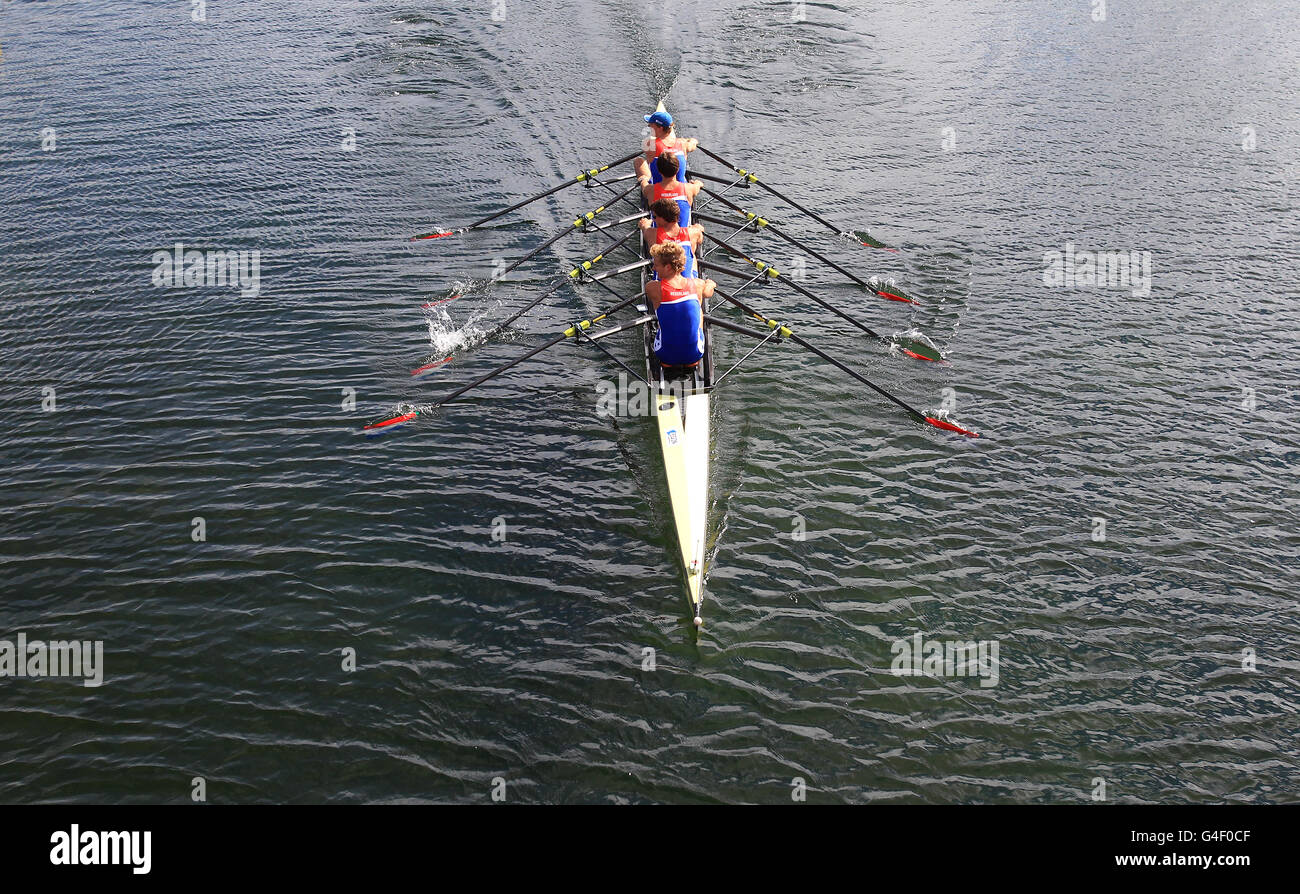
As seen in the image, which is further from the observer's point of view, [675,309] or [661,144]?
[661,144]

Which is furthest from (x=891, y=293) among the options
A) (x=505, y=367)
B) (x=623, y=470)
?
(x=505, y=367)

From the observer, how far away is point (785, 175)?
18609mm

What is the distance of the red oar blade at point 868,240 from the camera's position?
630 inches

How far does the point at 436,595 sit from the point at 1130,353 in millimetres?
10979

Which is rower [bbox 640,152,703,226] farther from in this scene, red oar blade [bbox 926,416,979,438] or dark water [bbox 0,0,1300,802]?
red oar blade [bbox 926,416,979,438]

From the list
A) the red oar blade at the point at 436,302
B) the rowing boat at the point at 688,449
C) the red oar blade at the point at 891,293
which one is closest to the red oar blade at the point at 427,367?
the red oar blade at the point at 436,302

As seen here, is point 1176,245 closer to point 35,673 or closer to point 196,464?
point 196,464

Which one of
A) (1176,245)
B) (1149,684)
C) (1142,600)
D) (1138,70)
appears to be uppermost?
(1138,70)

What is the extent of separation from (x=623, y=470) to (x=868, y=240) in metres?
7.95

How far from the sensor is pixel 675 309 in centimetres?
1073

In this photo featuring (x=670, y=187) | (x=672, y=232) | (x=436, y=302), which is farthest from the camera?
(x=436, y=302)

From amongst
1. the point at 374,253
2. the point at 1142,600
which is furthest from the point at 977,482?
the point at 374,253

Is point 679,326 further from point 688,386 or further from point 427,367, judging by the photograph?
point 427,367

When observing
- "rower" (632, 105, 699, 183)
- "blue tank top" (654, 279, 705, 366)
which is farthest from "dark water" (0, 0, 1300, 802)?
"rower" (632, 105, 699, 183)
